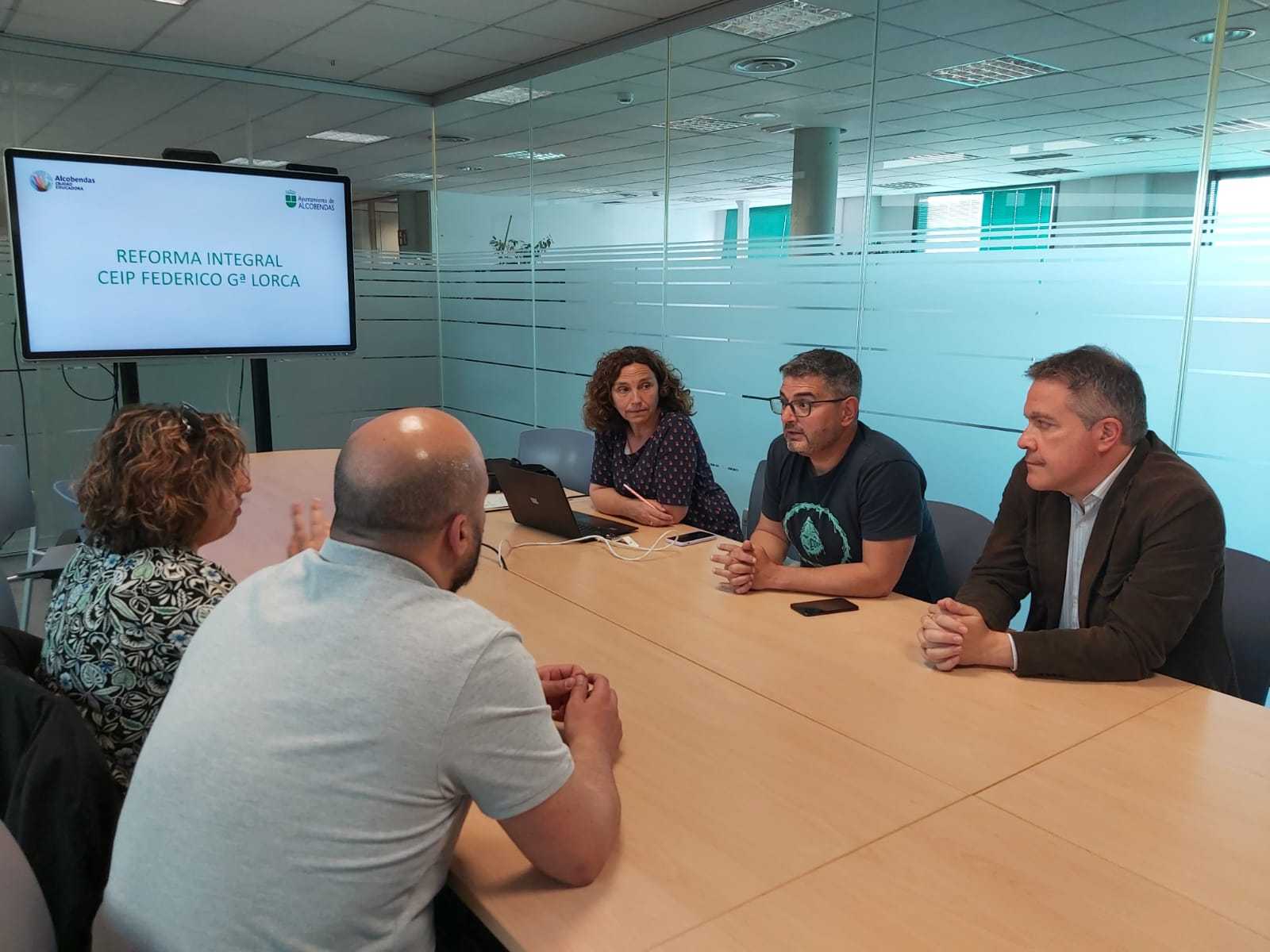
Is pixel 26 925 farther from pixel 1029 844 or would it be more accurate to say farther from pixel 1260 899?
pixel 1260 899

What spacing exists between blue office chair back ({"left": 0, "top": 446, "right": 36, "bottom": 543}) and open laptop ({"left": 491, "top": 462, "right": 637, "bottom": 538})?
202 centimetres

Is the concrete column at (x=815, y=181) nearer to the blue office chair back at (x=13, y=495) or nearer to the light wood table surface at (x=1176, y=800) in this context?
the light wood table surface at (x=1176, y=800)

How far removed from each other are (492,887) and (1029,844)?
0.71m

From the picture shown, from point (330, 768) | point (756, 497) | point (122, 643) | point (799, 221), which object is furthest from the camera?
point (799, 221)

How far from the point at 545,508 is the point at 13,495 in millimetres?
2265

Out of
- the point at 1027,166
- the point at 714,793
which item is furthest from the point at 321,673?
the point at 1027,166

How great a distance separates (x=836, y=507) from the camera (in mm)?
2477

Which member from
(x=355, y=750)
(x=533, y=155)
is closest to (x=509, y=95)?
(x=533, y=155)

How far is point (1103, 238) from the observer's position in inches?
130

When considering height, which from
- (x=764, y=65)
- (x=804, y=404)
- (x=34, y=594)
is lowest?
(x=34, y=594)

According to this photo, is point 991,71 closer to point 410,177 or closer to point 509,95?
point 509,95

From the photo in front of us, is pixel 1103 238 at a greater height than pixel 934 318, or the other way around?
pixel 1103 238

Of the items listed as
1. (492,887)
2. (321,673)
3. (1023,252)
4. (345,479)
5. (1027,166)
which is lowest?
(492,887)

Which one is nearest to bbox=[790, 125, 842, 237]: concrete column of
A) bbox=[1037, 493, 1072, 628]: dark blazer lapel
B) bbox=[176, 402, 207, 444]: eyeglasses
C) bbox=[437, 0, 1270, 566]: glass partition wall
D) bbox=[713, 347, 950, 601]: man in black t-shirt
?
bbox=[437, 0, 1270, 566]: glass partition wall
